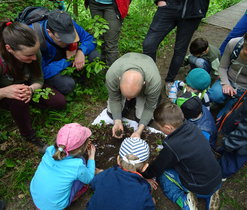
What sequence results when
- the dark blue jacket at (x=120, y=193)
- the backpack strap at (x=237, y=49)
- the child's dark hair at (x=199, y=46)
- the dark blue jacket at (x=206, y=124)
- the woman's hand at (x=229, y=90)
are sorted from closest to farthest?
the dark blue jacket at (x=120, y=193) < the dark blue jacket at (x=206, y=124) < the backpack strap at (x=237, y=49) < the woman's hand at (x=229, y=90) < the child's dark hair at (x=199, y=46)

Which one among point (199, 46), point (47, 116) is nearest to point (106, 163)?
point (47, 116)

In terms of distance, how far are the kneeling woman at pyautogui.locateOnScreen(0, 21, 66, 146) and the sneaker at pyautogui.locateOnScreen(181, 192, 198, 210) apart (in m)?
1.82

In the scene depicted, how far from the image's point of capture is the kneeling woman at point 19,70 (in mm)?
2006

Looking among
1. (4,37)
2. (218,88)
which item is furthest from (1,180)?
(218,88)

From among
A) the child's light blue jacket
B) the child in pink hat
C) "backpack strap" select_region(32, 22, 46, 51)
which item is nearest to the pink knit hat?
the child in pink hat

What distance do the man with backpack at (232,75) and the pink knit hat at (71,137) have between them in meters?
2.14

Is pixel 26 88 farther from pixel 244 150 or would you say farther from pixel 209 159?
pixel 244 150

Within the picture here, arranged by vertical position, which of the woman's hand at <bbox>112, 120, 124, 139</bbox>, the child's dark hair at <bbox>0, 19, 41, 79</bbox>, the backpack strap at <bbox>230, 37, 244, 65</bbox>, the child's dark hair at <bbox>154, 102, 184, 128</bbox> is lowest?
the woman's hand at <bbox>112, 120, 124, 139</bbox>

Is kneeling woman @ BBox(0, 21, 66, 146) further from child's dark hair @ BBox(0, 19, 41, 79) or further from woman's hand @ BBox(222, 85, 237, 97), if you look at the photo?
woman's hand @ BBox(222, 85, 237, 97)

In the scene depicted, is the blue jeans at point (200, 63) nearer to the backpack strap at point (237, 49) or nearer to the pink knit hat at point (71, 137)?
the backpack strap at point (237, 49)

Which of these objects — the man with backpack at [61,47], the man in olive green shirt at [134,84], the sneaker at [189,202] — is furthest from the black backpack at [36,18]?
the sneaker at [189,202]

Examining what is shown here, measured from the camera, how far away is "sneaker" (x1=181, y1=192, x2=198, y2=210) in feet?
6.40

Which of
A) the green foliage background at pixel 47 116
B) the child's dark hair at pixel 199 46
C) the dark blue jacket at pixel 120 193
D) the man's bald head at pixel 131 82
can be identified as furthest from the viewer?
the child's dark hair at pixel 199 46

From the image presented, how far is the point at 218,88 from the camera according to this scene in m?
2.96
